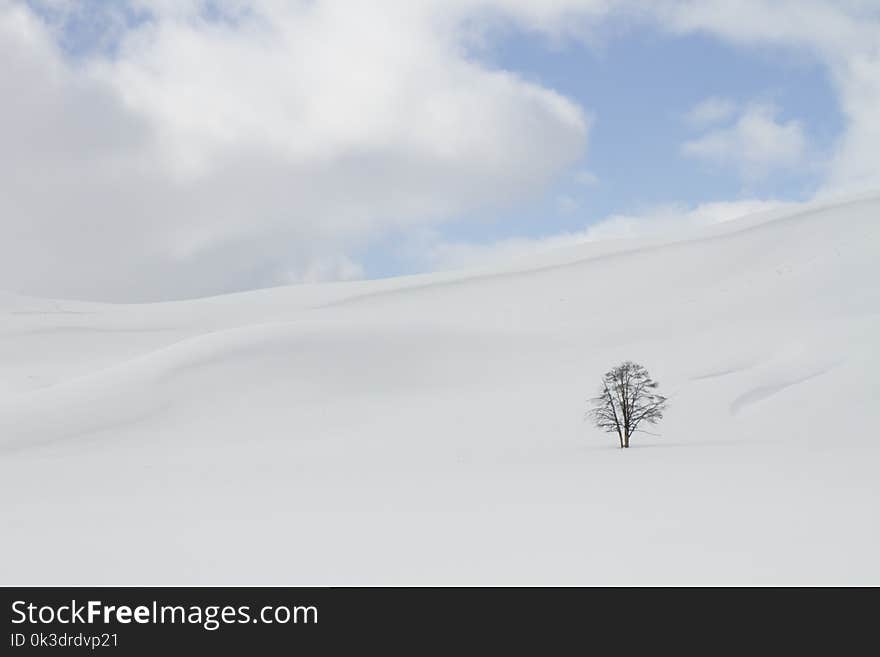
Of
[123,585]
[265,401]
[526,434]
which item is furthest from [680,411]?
[123,585]

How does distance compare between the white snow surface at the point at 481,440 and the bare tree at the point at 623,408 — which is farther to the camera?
the bare tree at the point at 623,408

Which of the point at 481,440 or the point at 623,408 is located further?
the point at 481,440

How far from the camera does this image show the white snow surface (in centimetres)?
1171

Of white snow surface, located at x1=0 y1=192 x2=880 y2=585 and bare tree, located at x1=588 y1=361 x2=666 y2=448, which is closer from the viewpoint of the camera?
white snow surface, located at x1=0 y1=192 x2=880 y2=585

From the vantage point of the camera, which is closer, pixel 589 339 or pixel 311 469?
pixel 311 469

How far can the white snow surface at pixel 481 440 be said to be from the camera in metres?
11.7

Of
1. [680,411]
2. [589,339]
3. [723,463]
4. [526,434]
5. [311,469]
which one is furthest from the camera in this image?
[589,339]

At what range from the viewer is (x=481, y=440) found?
27.7m

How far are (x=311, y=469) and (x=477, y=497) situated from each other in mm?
7694

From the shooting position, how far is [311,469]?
22.7m

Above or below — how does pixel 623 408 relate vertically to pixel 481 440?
above
